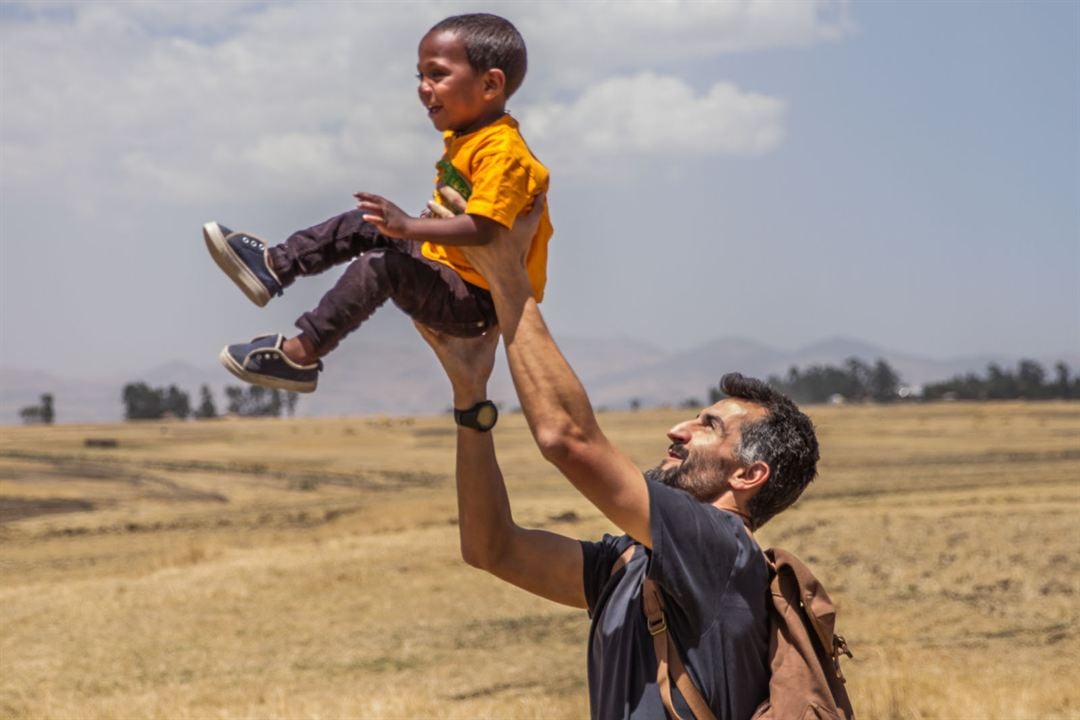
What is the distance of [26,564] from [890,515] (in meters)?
14.0

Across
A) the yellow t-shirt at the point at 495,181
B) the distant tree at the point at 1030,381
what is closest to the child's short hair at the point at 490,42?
the yellow t-shirt at the point at 495,181

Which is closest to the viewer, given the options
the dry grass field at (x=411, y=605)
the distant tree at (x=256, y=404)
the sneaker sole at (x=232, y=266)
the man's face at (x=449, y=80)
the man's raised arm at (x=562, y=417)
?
the man's raised arm at (x=562, y=417)

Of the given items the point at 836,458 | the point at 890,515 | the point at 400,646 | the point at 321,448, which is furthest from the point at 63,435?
the point at 400,646

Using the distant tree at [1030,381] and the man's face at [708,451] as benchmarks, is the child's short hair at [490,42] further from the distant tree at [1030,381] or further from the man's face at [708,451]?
the distant tree at [1030,381]

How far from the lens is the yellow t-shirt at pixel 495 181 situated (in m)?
3.81

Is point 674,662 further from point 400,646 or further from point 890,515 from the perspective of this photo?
point 890,515

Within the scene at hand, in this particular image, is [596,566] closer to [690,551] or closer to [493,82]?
[690,551]

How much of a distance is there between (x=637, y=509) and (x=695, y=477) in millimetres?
605

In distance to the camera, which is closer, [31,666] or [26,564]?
[31,666]

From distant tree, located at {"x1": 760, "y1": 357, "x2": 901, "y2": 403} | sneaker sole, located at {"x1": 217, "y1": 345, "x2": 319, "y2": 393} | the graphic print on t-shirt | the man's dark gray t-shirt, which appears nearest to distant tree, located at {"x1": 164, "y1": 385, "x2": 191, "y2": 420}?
distant tree, located at {"x1": 760, "y1": 357, "x2": 901, "y2": 403}

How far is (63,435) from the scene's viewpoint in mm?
76125

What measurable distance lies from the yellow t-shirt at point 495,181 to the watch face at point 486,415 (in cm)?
44

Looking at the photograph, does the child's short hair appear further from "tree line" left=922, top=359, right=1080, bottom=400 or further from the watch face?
"tree line" left=922, top=359, right=1080, bottom=400

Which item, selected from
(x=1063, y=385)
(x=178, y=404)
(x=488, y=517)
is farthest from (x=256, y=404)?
(x=488, y=517)
